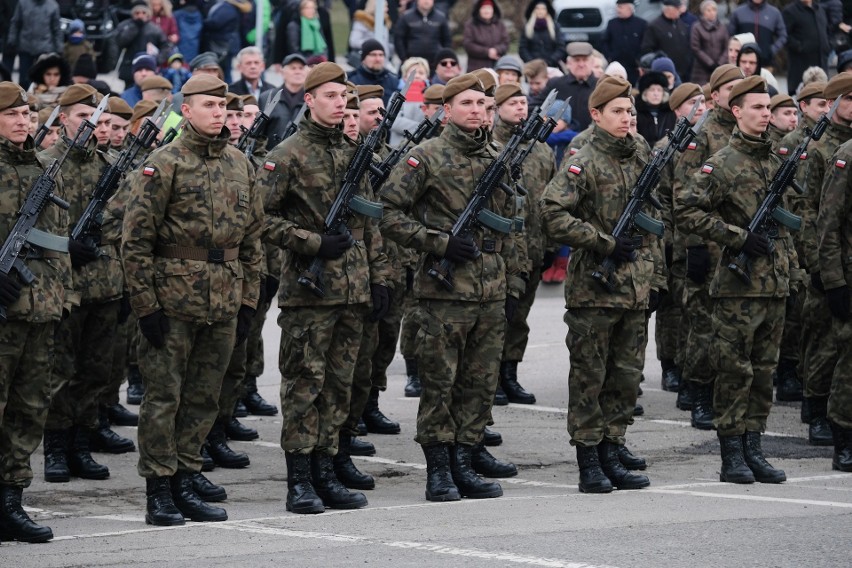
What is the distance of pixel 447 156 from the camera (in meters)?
9.68

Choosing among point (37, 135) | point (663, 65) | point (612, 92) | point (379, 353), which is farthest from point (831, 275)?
point (663, 65)

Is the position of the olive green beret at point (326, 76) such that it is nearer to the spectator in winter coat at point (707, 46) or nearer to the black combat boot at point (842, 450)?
the black combat boot at point (842, 450)

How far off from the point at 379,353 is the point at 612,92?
3.02m

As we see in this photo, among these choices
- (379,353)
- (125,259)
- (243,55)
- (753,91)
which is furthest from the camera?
(243,55)

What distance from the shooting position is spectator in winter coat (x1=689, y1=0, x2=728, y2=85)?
22.0 m

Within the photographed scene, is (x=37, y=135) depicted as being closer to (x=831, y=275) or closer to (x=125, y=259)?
(x=125, y=259)

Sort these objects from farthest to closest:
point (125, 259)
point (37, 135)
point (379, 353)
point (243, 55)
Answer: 1. point (243, 55)
2. point (379, 353)
3. point (37, 135)
4. point (125, 259)

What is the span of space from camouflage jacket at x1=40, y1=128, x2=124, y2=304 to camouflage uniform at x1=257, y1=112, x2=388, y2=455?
5.58 ft

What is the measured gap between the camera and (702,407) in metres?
12.2

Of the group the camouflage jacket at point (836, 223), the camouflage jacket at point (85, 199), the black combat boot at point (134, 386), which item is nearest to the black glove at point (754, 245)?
the camouflage jacket at point (836, 223)

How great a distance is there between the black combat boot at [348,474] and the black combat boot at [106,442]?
200 centimetres

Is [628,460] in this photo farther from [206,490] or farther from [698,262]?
[206,490]

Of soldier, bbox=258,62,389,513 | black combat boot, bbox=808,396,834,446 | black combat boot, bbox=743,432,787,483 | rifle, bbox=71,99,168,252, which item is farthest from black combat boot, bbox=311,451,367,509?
black combat boot, bbox=808,396,834,446

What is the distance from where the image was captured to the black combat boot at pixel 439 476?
952 centimetres
